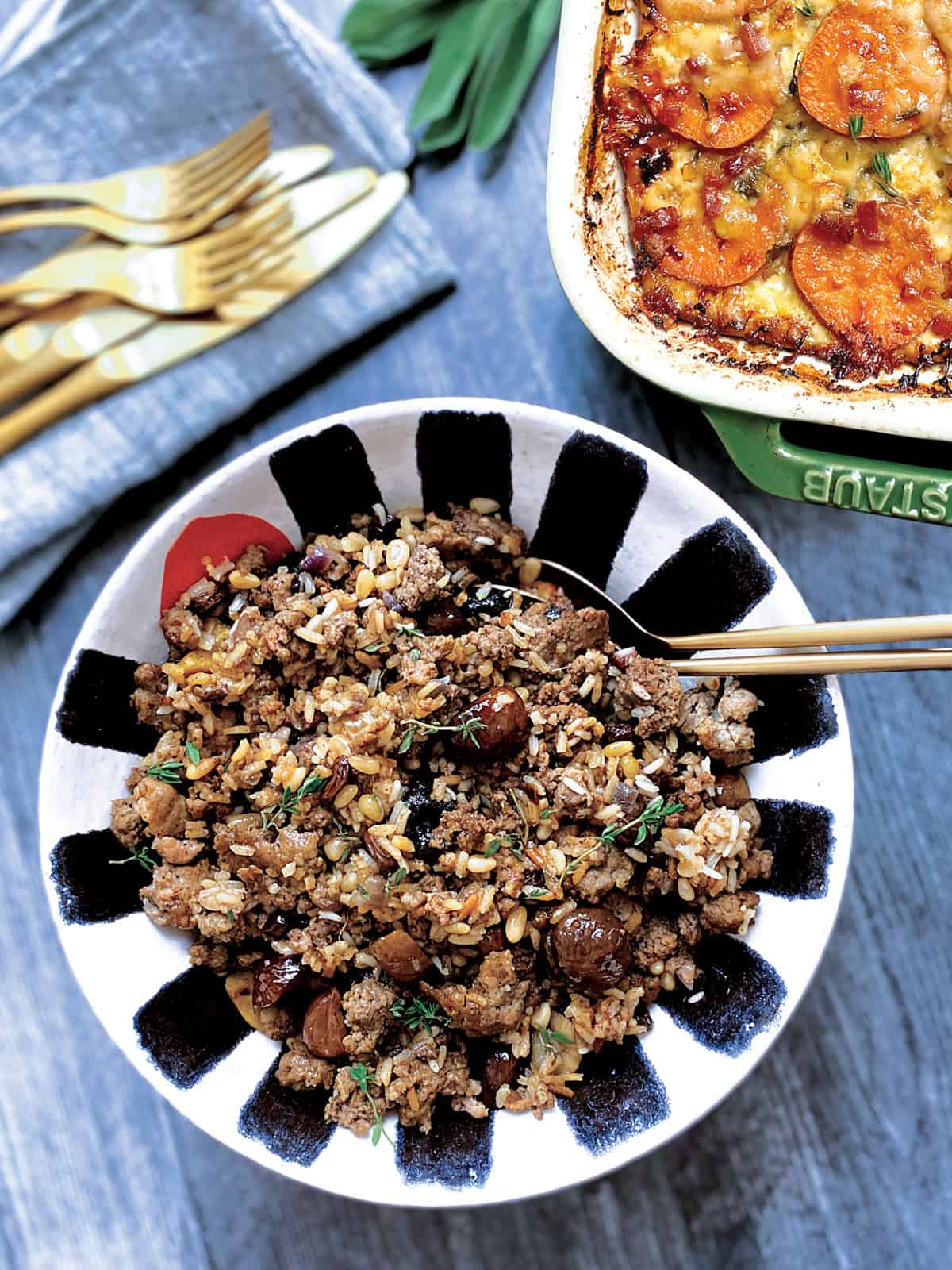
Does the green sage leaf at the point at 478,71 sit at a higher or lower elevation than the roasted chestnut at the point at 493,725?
higher

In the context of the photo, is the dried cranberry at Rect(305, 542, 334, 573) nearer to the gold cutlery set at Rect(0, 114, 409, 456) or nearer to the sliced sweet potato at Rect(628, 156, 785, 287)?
the gold cutlery set at Rect(0, 114, 409, 456)

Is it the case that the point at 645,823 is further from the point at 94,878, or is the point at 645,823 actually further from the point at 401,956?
the point at 94,878

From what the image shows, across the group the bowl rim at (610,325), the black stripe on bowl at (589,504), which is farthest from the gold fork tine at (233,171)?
the black stripe on bowl at (589,504)

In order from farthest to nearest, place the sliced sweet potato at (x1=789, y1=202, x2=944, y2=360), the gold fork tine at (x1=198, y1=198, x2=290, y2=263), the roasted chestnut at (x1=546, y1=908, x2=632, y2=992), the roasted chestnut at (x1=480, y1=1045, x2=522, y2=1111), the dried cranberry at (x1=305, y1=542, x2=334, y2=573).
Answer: the gold fork tine at (x1=198, y1=198, x2=290, y2=263)
the sliced sweet potato at (x1=789, y1=202, x2=944, y2=360)
the dried cranberry at (x1=305, y1=542, x2=334, y2=573)
the roasted chestnut at (x1=480, y1=1045, x2=522, y2=1111)
the roasted chestnut at (x1=546, y1=908, x2=632, y2=992)

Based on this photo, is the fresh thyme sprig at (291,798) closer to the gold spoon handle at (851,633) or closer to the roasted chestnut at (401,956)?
the roasted chestnut at (401,956)

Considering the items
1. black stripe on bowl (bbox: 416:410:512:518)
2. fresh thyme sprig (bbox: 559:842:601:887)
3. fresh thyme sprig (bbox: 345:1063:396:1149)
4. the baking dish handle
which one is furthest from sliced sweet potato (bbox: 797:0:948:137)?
fresh thyme sprig (bbox: 345:1063:396:1149)

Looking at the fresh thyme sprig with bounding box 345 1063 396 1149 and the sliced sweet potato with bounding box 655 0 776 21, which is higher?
the sliced sweet potato with bounding box 655 0 776 21
